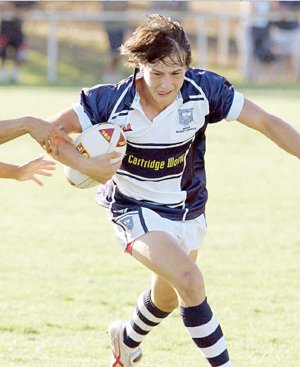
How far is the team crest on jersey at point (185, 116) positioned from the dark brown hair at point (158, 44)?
262mm

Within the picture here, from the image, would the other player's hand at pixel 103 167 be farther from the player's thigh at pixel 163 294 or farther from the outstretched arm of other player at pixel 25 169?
the player's thigh at pixel 163 294

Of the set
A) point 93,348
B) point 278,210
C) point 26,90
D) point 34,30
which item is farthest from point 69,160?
point 34,30

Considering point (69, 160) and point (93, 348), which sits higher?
point (69, 160)

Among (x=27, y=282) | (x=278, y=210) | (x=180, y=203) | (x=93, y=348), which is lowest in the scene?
(x=278, y=210)

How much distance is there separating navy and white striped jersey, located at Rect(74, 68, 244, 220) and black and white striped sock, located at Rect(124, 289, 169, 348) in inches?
20.8

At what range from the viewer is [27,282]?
773cm

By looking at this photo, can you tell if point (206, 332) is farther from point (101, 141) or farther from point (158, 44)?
point (158, 44)

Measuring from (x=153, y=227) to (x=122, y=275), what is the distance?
273 centimetres

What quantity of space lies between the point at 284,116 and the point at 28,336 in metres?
11.8

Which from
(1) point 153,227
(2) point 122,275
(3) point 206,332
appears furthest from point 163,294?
(2) point 122,275

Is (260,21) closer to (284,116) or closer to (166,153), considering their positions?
(284,116)

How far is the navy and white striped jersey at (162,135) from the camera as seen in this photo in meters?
5.38

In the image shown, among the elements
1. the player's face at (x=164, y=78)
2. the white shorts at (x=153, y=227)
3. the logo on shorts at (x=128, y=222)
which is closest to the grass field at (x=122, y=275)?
the white shorts at (x=153, y=227)

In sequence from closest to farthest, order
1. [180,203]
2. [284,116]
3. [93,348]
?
[180,203]
[93,348]
[284,116]
